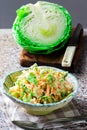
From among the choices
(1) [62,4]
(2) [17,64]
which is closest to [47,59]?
(2) [17,64]

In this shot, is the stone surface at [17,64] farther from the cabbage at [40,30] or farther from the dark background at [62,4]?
the dark background at [62,4]

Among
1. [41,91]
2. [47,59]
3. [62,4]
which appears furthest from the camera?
[62,4]

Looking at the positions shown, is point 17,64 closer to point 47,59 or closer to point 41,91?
point 47,59

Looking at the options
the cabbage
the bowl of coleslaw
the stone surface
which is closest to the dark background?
the stone surface

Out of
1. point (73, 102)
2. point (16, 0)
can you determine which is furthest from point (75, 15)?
point (73, 102)

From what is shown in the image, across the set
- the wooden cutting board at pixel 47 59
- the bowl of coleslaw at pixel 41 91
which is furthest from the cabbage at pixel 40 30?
the bowl of coleslaw at pixel 41 91
